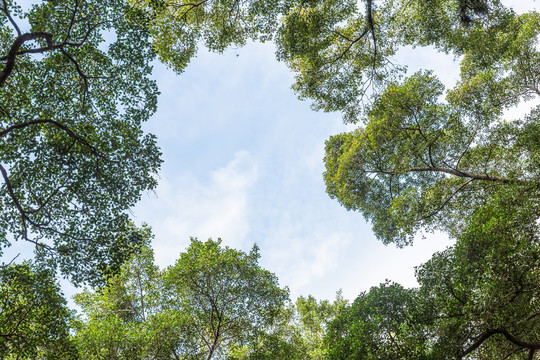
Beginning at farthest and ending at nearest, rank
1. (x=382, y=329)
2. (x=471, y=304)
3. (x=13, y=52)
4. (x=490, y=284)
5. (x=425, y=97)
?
(x=425, y=97), (x=382, y=329), (x=471, y=304), (x=490, y=284), (x=13, y=52)

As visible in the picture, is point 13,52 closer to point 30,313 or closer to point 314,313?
point 30,313

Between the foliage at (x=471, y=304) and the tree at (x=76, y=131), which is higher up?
the tree at (x=76, y=131)

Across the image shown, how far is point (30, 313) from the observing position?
7.59 meters

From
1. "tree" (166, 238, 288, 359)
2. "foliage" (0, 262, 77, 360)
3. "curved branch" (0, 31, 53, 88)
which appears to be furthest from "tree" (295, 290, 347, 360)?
"curved branch" (0, 31, 53, 88)

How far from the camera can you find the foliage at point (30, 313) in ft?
24.0

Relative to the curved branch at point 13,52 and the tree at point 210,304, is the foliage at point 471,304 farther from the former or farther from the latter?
the curved branch at point 13,52

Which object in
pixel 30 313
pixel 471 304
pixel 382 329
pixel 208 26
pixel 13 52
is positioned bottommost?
pixel 471 304

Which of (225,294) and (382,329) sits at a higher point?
(225,294)

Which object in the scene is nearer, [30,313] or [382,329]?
[30,313]

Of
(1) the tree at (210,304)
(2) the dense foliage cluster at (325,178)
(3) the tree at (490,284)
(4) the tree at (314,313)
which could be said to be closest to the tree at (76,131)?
(2) the dense foliage cluster at (325,178)

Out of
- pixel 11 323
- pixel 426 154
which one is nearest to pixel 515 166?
pixel 426 154

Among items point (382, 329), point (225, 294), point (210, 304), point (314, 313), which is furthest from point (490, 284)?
point (314, 313)

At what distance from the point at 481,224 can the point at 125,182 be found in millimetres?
10400

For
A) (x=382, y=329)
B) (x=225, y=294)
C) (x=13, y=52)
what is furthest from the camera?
(x=225, y=294)
